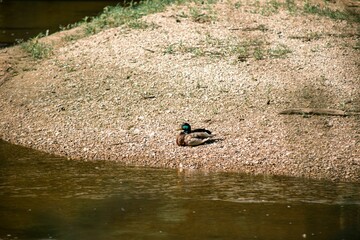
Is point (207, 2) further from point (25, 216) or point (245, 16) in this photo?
point (25, 216)

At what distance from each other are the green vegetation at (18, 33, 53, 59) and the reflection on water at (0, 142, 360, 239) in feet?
13.1

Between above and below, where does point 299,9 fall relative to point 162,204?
above

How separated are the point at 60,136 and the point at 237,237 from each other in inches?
159

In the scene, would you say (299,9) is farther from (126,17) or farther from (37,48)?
(37,48)

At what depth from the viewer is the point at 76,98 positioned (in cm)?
1263

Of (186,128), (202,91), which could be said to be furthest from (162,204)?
(202,91)

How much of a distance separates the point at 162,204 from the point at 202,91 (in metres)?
3.56

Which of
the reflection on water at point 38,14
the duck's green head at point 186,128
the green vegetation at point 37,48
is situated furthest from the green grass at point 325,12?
the reflection on water at point 38,14

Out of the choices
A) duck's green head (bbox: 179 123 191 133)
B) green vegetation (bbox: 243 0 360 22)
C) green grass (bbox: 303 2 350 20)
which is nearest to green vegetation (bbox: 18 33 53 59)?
green vegetation (bbox: 243 0 360 22)

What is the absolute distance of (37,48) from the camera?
48.6ft

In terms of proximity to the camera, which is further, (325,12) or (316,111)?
(325,12)

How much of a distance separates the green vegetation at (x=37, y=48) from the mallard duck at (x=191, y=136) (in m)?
→ 4.27

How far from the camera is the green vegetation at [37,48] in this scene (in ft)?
47.5

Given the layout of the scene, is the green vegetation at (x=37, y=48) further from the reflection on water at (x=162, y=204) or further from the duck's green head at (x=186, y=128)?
the duck's green head at (x=186, y=128)
